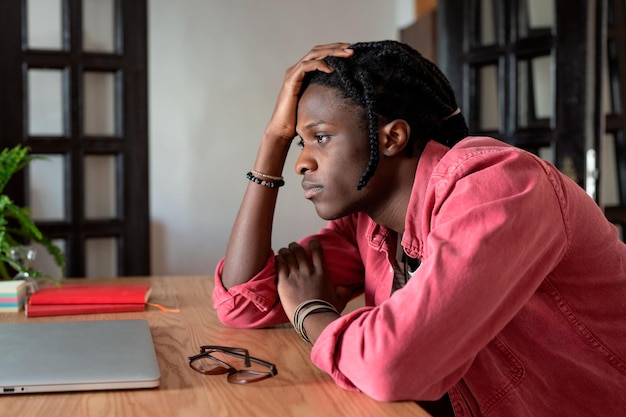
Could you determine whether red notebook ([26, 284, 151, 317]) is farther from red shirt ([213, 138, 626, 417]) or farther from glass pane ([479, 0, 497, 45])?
glass pane ([479, 0, 497, 45])

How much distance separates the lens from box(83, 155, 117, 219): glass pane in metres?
3.22

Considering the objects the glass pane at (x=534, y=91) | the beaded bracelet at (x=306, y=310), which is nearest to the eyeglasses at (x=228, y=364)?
the beaded bracelet at (x=306, y=310)

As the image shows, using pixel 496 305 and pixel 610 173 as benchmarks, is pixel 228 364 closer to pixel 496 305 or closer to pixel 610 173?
pixel 496 305

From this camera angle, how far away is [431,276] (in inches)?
36.2

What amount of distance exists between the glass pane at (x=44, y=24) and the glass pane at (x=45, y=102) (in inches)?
4.5

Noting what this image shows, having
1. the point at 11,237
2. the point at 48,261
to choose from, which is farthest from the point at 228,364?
the point at 48,261

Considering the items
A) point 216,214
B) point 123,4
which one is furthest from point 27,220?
point 216,214

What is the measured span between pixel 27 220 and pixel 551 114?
1.98 m

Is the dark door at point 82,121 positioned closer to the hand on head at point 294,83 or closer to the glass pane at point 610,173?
the hand on head at point 294,83

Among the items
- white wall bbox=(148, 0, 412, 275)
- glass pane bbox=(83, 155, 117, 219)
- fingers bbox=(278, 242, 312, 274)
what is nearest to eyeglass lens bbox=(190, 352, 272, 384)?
fingers bbox=(278, 242, 312, 274)

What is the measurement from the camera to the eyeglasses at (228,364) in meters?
1.03

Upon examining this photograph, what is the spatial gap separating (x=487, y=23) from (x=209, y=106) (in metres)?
1.67

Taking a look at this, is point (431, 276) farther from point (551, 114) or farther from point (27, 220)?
point (551, 114)

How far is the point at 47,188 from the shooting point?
3.20 meters
